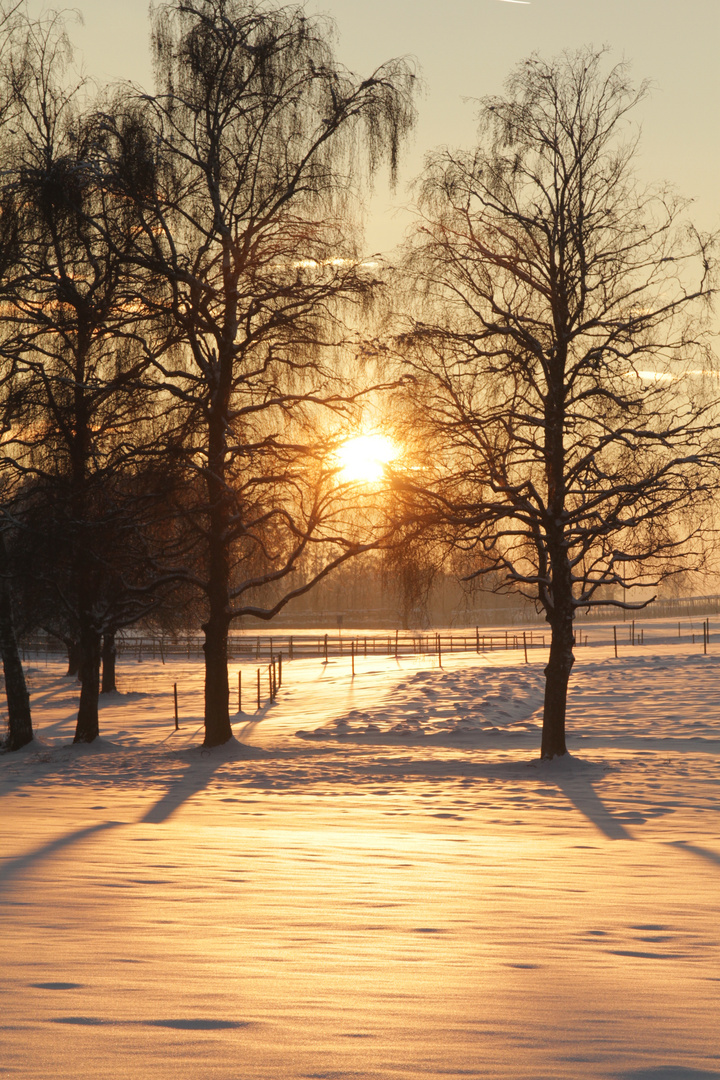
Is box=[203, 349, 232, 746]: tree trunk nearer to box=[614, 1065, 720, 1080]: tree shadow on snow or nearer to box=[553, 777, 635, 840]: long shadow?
box=[553, 777, 635, 840]: long shadow

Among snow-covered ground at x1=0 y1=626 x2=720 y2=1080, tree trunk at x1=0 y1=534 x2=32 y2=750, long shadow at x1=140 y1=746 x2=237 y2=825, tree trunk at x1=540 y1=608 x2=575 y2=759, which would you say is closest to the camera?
snow-covered ground at x1=0 y1=626 x2=720 y2=1080

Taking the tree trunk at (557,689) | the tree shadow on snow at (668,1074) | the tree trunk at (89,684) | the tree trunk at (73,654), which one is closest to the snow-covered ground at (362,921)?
the tree shadow on snow at (668,1074)

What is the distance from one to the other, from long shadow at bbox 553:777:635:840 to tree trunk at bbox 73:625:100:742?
395 inches

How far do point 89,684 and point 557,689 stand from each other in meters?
9.89

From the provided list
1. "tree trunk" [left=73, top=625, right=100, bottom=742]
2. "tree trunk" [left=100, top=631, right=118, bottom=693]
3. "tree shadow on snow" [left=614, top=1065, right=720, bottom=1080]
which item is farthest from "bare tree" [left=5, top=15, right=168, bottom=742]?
"tree trunk" [left=100, top=631, right=118, bottom=693]

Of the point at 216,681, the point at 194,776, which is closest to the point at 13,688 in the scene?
the point at 216,681

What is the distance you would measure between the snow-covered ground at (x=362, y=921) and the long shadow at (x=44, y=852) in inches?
2.2

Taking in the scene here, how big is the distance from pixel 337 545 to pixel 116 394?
17.3ft

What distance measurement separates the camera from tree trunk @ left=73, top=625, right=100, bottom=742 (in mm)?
20516

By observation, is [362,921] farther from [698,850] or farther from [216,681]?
[216,681]

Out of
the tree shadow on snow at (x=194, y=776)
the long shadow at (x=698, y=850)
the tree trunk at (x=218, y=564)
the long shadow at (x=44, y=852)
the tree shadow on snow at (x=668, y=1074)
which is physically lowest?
the tree shadow on snow at (x=194, y=776)

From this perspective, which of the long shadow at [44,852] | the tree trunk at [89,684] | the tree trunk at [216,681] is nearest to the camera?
the long shadow at [44,852]

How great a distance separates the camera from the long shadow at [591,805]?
10266 millimetres

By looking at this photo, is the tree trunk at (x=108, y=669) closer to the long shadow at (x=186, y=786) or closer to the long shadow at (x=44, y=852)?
the long shadow at (x=186, y=786)
